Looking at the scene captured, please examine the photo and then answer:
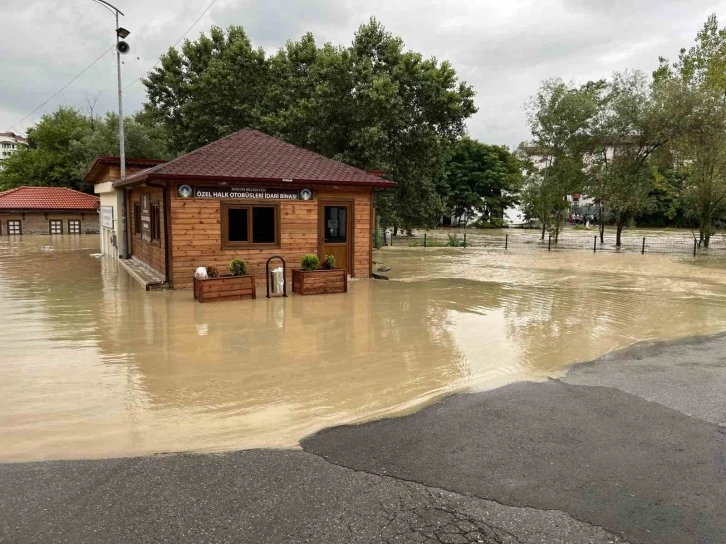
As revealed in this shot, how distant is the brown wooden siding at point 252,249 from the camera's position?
1277cm

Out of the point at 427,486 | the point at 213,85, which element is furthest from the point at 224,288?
the point at 213,85

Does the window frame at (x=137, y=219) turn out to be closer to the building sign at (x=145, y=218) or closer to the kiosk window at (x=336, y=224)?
the building sign at (x=145, y=218)

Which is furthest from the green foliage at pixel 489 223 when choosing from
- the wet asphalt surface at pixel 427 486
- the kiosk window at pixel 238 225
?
the wet asphalt surface at pixel 427 486

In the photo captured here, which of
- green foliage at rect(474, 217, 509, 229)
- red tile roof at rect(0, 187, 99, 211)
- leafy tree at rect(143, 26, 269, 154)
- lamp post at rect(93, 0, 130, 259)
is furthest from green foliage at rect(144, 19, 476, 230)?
green foliage at rect(474, 217, 509, 229)

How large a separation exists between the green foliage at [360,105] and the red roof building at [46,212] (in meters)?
13.9

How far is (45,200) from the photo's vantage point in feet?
119

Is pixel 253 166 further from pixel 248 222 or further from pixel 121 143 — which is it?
pixel 121 143

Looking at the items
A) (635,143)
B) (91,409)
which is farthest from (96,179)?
(635,143)

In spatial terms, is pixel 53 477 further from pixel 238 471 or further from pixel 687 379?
pixel 687 379

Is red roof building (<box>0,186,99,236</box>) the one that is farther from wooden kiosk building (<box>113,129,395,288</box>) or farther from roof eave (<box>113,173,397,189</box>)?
roof eave (<box>113,173,397,189</box>)

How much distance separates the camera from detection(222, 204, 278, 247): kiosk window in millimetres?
13258

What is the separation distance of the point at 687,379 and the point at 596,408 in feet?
6.17

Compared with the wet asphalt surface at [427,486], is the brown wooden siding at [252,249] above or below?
above

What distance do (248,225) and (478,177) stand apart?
4575cm
